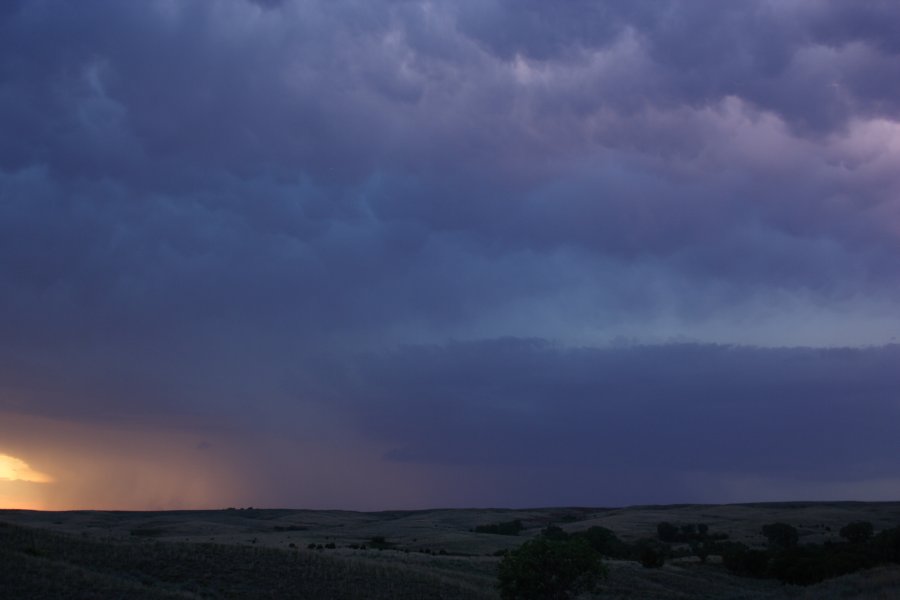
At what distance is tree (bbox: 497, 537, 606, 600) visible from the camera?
45844 millimetres

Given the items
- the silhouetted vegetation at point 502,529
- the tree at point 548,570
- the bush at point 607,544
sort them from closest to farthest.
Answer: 1. the tree at point 548,570
2. the bush at point 607,544
3. the silhouetted vegetation at point 502,529

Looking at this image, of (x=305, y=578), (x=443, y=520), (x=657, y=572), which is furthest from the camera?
(x=443, y=520)

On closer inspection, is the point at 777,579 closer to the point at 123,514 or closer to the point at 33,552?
the point at 33,552

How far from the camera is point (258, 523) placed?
142 m

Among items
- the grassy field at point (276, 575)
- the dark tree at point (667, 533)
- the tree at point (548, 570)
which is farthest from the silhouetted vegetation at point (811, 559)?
the tree at point (548, 570)

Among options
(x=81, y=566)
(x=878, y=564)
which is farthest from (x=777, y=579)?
(x=81, y=566)

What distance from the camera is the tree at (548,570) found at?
45.8 metres

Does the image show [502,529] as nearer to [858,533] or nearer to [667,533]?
[667,533]

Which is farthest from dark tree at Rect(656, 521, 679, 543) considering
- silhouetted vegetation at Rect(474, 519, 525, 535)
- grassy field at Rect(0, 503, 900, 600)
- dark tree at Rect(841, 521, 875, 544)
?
grassy field at Rect(0, 503, 900, 600)

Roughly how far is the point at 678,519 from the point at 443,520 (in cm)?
4404

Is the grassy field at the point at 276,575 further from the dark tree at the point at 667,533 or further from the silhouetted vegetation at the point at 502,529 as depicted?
the silhouetted vegetation at the point at 502,529

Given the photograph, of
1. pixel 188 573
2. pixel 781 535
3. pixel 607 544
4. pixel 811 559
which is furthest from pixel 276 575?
pixel 781 535

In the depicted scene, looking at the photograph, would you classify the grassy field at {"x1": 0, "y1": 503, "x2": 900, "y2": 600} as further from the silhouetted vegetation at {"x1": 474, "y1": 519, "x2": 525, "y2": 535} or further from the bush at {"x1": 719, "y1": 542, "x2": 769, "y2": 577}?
the silhouetted vegetation at {"x1": 474, "y1": 519, "x2": 525, "y2": 535}

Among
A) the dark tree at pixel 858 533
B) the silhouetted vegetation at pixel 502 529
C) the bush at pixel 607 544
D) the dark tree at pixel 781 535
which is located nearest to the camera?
the bush at pixel 607 544
